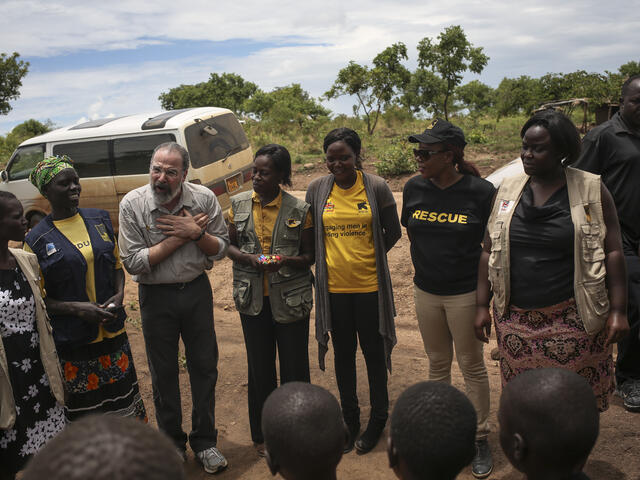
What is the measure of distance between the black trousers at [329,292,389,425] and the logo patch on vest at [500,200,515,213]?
1019mm

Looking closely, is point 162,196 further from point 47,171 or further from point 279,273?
point 279,273

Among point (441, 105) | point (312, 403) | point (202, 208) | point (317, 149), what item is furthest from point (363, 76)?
point (312, 403)

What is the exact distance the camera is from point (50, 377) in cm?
296

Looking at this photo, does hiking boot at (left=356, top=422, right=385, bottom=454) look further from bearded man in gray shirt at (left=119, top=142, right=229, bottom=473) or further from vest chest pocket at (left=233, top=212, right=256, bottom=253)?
vest chest pocket at (left=233, top=212, right=256, bottom=253)

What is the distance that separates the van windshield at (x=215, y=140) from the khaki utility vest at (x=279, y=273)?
5036 millimetres

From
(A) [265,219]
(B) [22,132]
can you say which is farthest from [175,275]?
(B) [22,132]

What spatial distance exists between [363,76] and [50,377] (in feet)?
56.9

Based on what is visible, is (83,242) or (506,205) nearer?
(506,205)

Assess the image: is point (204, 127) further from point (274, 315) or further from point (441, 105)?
point (441, 105)

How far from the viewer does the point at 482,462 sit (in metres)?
3.20

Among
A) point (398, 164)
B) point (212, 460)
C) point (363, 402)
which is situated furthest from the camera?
point (398, 164)

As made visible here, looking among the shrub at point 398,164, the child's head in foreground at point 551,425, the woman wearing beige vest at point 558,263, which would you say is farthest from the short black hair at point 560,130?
the shrub at point 398,164

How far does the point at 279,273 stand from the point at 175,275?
2.11 feet

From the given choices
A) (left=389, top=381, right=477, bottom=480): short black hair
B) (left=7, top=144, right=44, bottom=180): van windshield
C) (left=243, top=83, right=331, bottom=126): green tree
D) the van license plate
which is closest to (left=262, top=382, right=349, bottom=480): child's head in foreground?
(left=389, top=381, right=477, bottom=480): short black hair
